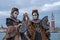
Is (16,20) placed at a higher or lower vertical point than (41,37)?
higher

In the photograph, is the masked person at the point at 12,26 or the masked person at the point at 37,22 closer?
the masked person at the point at 12,26

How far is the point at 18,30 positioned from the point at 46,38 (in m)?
0.91

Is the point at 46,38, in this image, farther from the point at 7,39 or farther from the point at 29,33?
the point at 7,39

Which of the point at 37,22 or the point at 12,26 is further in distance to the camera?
the point at 37,22

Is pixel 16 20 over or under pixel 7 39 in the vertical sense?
over

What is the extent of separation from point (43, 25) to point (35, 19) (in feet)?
0.87

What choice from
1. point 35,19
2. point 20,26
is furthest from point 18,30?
point 35,19

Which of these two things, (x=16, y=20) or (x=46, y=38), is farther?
(x=46, y=38)

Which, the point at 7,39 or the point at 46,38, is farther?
the point at 46,38

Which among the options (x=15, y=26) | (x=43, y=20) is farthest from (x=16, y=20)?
(x=43, y=20)

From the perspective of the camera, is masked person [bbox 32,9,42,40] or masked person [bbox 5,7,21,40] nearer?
masked person [bbox 5,7,21,40]

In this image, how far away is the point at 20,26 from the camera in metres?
7.39

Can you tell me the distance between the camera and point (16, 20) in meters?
7.40

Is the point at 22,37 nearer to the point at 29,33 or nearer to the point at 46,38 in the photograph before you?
the point at 29,33
